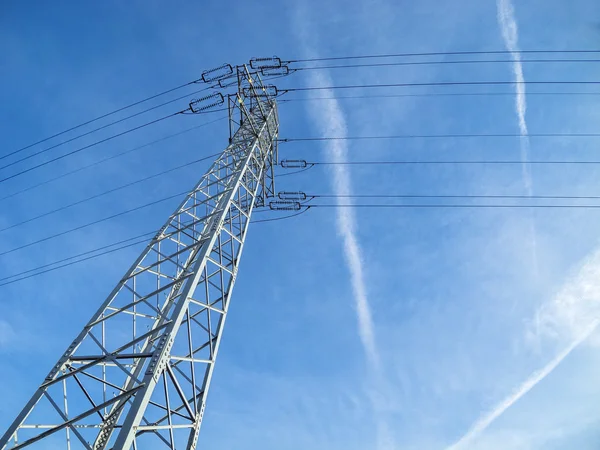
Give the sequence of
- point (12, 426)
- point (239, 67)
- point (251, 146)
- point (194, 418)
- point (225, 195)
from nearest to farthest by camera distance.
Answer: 1. point (12, 426)
2. point (194, 418)
3. point (225, 195)
4. point (251, 146)
5. point (239, 67)

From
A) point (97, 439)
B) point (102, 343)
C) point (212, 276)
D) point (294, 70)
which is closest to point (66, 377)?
point (102, 343)

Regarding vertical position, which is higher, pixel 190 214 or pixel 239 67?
pixel 239 67

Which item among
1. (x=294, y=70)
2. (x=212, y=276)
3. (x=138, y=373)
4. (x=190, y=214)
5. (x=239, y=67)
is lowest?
(x=138, y=373)

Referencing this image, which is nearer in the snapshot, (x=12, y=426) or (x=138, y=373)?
(x=12, y=426)

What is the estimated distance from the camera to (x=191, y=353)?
9.99 m

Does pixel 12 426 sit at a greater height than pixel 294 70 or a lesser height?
lesser

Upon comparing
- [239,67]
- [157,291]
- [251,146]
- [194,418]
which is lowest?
[194,418]

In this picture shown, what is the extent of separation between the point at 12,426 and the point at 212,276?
20.2 feet

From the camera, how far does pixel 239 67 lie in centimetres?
1980

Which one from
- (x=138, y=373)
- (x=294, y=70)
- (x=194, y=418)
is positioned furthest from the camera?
(x=294, y=70)

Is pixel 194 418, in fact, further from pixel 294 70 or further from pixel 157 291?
pixel 294 70

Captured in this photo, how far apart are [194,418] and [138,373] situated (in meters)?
2.48

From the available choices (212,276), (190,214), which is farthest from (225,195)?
(212,276)

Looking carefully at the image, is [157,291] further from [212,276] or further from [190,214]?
[190,214]
